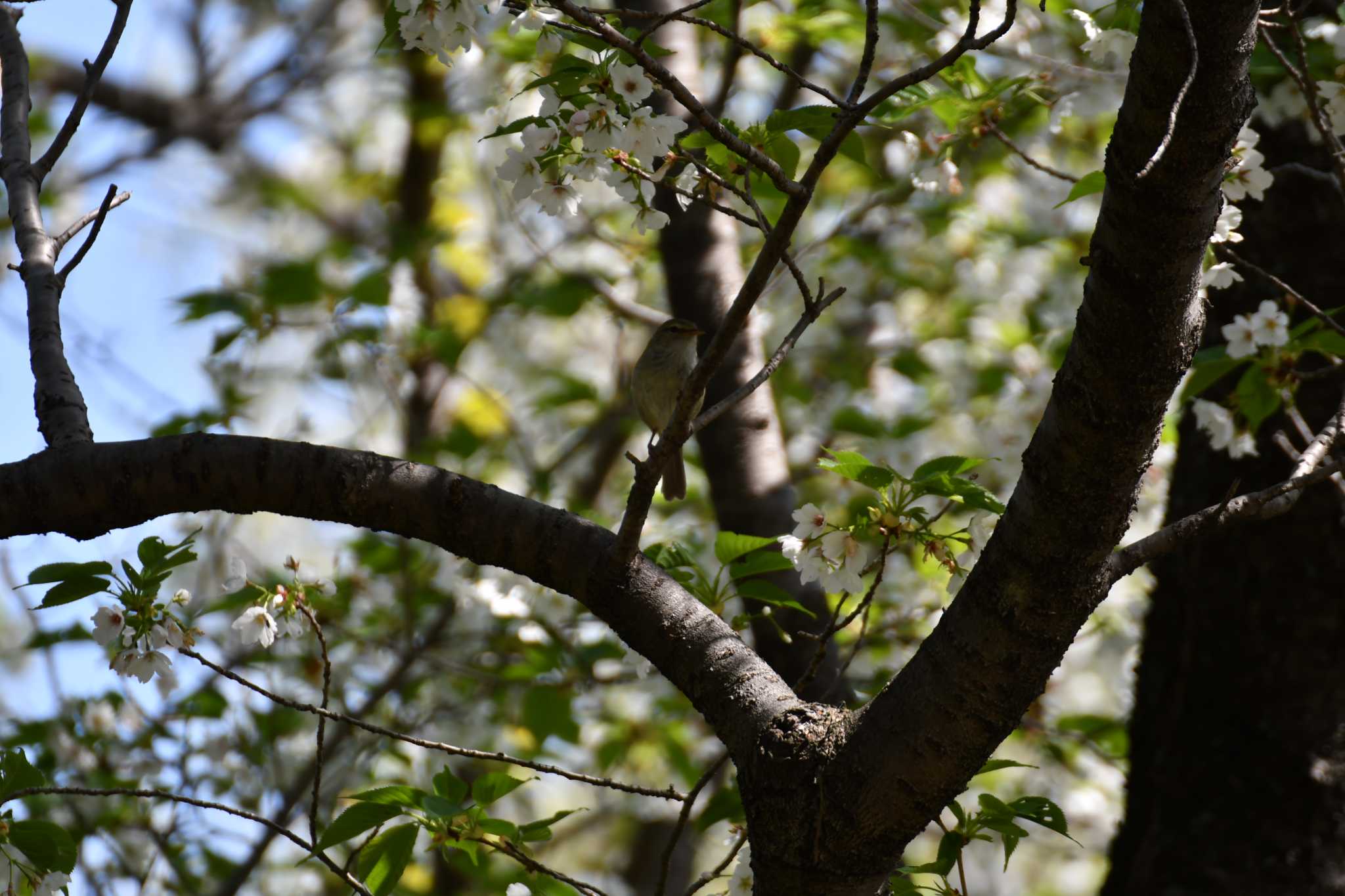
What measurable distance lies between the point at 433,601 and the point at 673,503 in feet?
3.44

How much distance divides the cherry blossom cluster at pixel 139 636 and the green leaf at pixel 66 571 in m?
0.12

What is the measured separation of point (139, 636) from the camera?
1.95m

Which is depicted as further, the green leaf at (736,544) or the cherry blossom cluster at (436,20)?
the green leaf at (736,544)

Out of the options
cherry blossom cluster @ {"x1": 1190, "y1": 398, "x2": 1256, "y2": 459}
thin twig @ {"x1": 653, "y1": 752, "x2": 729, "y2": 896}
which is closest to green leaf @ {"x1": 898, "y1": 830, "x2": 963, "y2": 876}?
thin twig @ {"x1": 653, "y1": 752, "x2": 729, "y2": 896}

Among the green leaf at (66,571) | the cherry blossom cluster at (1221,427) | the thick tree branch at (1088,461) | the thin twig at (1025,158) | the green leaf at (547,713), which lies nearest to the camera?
the thick tree branch at (1088,461)

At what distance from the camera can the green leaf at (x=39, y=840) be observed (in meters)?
1.88

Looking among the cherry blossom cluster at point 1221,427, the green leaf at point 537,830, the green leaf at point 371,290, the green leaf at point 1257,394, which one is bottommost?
the green leaf at point 537,830

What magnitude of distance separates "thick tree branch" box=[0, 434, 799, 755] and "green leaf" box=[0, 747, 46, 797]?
46 cm

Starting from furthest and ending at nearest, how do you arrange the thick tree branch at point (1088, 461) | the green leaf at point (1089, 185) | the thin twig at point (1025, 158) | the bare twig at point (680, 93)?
the thin twig at point (1025, 158), the green leaf at point (1089, 185), the bare twig at point (680, 93), the thick tree branch at point (1088, 461)

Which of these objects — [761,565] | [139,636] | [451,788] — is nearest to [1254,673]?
[761,565]

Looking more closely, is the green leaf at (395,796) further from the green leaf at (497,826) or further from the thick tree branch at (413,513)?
the thick tree branch at (413,513)

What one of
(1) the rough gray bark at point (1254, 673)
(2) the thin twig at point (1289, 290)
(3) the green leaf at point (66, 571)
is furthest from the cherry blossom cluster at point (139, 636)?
(1) the rough gray bark at point (1254, 673)

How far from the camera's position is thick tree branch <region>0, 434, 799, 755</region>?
5.67 ft

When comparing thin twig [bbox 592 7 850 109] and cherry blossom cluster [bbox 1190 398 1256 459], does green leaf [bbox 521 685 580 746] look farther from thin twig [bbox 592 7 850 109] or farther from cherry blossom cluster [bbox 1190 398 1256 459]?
thin twig [bbox 592 7 850 109]
